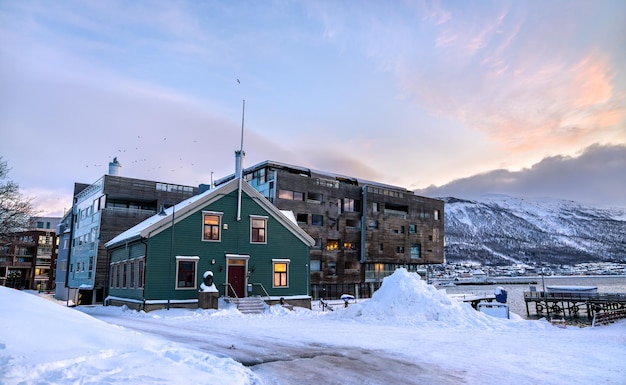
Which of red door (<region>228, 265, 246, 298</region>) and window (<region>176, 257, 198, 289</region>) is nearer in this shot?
window (<region>176, 257, 198, 289</region>)

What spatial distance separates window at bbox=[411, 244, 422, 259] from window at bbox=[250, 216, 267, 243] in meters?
43.2

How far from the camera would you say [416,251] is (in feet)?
244

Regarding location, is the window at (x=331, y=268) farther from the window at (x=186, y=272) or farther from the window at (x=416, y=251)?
the window at (x=186, y=272)

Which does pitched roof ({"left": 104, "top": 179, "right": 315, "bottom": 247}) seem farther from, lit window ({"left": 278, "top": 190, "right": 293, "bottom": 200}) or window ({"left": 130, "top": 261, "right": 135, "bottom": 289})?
lit window ({"left": 278, "top": 190, "right": 293, "bottom": 200})

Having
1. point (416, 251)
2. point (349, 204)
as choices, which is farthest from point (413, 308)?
point (416, 251)

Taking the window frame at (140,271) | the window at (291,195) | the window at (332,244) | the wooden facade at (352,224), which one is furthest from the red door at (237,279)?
the window at (332,244)

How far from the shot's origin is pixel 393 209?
75312 mm

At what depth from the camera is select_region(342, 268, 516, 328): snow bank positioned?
23875 mm

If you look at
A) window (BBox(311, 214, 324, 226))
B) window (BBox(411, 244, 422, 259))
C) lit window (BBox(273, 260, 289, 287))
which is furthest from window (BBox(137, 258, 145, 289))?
window (BBox(411, 244, 422, 259))

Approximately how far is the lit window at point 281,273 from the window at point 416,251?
41.5 m

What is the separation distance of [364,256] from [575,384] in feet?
190

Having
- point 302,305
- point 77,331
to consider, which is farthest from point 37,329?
point 302,305

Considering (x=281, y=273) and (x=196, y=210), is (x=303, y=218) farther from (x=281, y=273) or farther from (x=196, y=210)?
(x=196, y=210)

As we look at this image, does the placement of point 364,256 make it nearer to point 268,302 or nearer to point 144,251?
point 268,302
